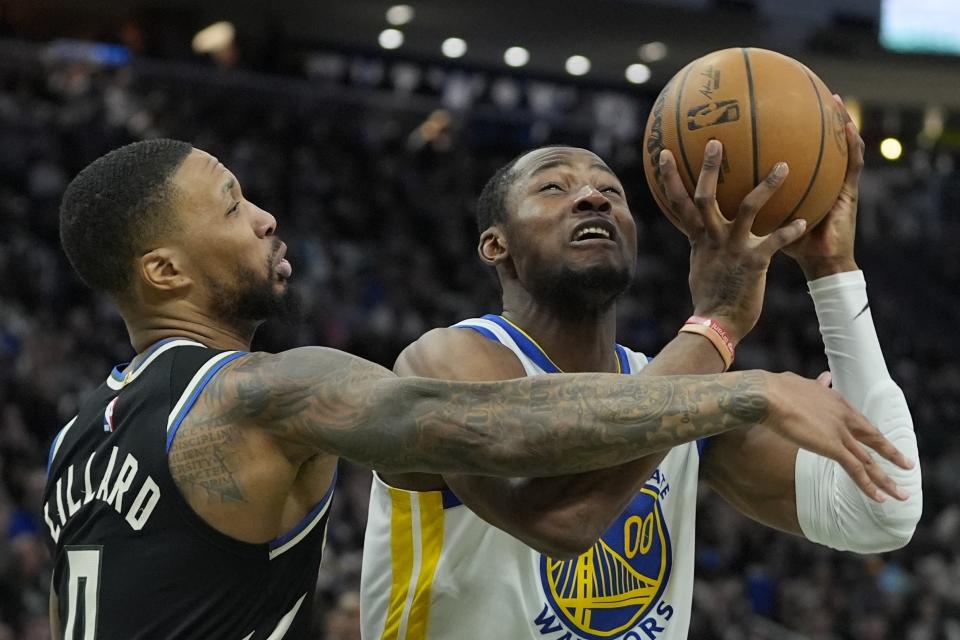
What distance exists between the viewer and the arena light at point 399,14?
16.5 meters

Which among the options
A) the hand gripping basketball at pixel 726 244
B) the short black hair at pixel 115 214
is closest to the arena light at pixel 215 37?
the short black hair at pixel 115 214

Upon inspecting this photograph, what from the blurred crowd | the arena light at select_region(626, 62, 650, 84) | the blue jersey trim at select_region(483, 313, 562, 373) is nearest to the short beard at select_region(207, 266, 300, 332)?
the blue jersey trim at select_region(483, 313, 562, 373)

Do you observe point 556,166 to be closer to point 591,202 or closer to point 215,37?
point 591,202

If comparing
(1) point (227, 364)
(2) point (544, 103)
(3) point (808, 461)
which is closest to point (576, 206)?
(3) point (808, 461)

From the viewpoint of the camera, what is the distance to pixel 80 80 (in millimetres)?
14375

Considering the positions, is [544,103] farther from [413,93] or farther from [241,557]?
[241,557]

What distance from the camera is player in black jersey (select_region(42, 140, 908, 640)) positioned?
8.30 feet

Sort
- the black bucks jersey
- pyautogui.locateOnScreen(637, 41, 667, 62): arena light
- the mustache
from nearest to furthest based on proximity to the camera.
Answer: the black bucks jersey
the mustache
pyautogui.locateOnScreen(637, 41, 667, 62): arena light

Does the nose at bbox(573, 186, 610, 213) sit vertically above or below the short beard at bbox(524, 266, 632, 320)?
above

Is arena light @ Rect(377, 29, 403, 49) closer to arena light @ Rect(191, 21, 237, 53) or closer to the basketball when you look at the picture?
arena light @ Rect(191, 21, 237, 53)

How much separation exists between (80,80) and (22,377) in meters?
4.75

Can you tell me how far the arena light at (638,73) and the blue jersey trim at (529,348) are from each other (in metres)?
15.7

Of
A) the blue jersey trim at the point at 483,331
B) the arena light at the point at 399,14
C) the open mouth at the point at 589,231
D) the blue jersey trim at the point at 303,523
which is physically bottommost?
the arena light at the point at 399,14

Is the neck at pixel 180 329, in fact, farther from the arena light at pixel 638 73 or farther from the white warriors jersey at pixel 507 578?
the arena light at pixel 638 73
